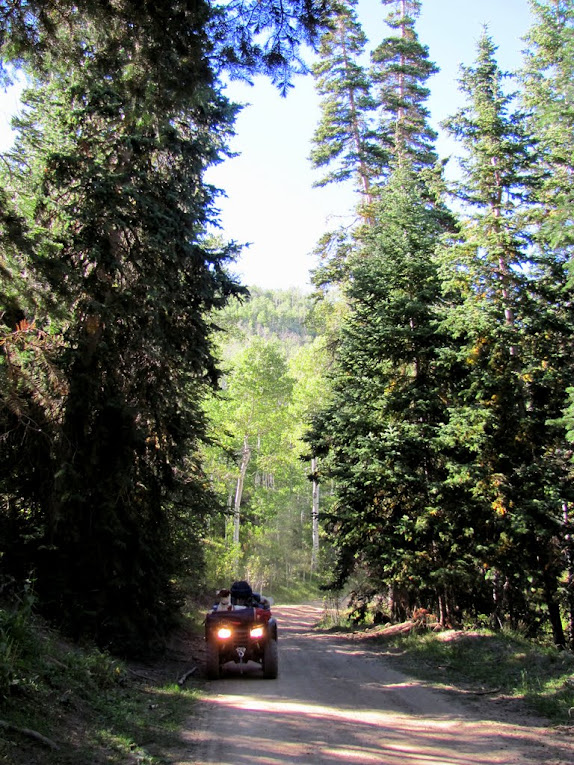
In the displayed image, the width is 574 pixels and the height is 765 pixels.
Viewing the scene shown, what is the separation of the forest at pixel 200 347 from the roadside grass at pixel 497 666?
141cm

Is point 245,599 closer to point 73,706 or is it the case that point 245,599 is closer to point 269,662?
point 269,662

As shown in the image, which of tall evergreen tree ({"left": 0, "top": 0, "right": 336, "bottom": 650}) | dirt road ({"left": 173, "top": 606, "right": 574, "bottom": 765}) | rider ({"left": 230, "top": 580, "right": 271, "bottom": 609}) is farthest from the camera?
rider ({"left": 230, "top": 580, "right": 271, "bottom": 609})

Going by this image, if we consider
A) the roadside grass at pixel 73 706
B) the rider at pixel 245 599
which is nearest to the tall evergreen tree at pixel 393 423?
the rider at pixel 245 599

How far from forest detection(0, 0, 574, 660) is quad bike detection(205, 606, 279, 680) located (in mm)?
1345

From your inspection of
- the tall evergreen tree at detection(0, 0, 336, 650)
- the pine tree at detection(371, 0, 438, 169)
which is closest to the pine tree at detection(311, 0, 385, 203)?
the pine tree at detection(371, 0, 438, 169)

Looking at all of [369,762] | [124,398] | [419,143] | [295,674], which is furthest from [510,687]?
[419,143]

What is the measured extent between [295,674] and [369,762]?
5.76 metres

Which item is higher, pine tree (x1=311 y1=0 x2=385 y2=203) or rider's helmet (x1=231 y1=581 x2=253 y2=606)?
pine tree (x1=311 y1=0 x2=385 y2=203)

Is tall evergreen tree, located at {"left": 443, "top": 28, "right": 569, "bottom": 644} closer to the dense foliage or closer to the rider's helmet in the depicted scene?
the dense foliage

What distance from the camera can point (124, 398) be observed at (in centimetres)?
1040

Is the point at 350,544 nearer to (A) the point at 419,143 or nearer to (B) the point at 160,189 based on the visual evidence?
(B) the point at 160,189

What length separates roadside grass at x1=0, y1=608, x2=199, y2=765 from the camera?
519cm

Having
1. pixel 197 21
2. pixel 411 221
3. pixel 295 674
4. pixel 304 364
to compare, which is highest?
pixel 304 364

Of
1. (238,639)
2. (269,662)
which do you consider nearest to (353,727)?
(269,662)
